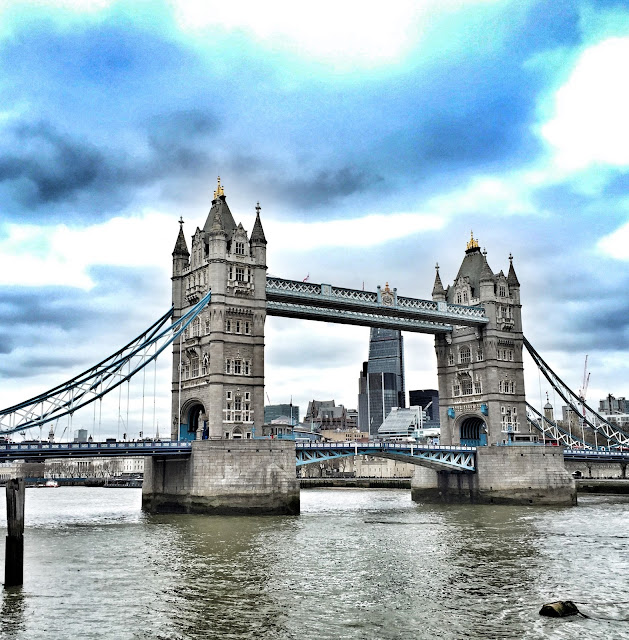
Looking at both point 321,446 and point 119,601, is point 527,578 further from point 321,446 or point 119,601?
point 321,446

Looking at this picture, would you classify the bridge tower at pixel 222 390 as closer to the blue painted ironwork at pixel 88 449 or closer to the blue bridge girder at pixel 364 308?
the blue painted ironwork at pixel 88 449

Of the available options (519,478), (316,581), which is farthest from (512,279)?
(316,581)

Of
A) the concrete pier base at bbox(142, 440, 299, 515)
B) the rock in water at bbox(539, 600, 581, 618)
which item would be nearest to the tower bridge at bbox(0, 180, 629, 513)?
the concrete pier base at bbox(142, 440, 299, 515)

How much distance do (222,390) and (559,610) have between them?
44108mm

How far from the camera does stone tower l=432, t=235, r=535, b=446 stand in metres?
82.4

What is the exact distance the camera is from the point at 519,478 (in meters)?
74.7

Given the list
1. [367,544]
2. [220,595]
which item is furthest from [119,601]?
[367,544]

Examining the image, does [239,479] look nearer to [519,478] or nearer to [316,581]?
[316,581]

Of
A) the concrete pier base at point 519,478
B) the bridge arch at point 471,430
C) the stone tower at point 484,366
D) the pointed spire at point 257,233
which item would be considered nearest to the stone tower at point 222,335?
the pointed spire at point 257,233

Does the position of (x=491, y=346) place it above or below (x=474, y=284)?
below

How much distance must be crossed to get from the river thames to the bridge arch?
32.6 metres

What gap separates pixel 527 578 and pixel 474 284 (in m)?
60.0

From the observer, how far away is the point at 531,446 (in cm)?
7569

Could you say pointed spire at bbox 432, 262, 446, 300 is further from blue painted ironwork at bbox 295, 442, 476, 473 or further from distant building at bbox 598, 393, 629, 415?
distant building at bbox 598, 393, 629, 415
